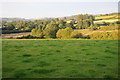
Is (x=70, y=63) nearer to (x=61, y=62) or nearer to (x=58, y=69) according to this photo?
(x=61, y=62)

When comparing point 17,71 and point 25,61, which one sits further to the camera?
point 25,61

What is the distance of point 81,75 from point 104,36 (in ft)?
77.8

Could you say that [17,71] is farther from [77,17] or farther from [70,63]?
[77,17]

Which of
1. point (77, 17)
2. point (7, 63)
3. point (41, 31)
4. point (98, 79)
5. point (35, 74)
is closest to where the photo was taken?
point (98, 79)

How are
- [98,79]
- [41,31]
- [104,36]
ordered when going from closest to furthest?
[98,79] < [104,36] < [41,31]

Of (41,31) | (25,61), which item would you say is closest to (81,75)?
(25,61)

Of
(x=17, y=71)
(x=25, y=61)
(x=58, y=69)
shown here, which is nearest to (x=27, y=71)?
(x=17, y=71)

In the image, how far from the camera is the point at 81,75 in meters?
7.90

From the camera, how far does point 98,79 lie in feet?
24.4

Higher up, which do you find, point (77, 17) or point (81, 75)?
point (77, 17)

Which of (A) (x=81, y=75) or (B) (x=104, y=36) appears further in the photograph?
(B) (x=104, y=36)

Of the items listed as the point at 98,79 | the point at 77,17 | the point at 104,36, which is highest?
the point at 77,17

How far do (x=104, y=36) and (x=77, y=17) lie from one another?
46.9 metres

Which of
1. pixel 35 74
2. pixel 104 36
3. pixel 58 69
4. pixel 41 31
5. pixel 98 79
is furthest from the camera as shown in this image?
pixel 41 31
